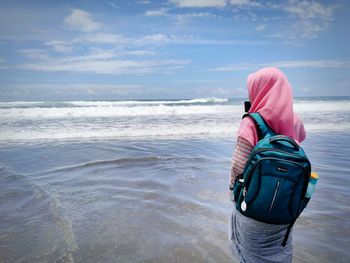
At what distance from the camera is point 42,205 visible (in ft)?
16.4

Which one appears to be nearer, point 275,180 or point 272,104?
point 275,180

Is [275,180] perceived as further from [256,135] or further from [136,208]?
[136,208]

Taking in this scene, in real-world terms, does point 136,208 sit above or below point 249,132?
below

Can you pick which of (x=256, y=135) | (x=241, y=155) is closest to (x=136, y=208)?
(x=241, y=155)

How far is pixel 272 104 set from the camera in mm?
2031

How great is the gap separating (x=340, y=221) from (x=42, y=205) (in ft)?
15.1

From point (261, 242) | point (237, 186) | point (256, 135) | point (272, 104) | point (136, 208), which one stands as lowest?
point (136, 208)

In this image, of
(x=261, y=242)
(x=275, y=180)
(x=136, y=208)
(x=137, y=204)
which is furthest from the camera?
(x=137, y=204)

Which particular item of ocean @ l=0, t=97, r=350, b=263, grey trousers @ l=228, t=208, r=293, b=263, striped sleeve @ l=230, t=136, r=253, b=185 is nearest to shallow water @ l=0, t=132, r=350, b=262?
ocean @ l=0, t=97, r=350, b=263

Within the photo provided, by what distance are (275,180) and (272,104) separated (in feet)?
1.68

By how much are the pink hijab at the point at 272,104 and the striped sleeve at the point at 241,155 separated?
0.04 metres

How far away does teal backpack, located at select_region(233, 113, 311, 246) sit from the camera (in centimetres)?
186

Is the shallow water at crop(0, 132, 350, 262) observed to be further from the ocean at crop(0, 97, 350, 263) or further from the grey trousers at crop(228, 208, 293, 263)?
the grey trousers at crop(228, 208, 293, 263)

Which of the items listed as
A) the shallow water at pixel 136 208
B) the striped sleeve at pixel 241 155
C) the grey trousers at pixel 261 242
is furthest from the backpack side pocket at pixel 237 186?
the shallow water at pixel 136 208
